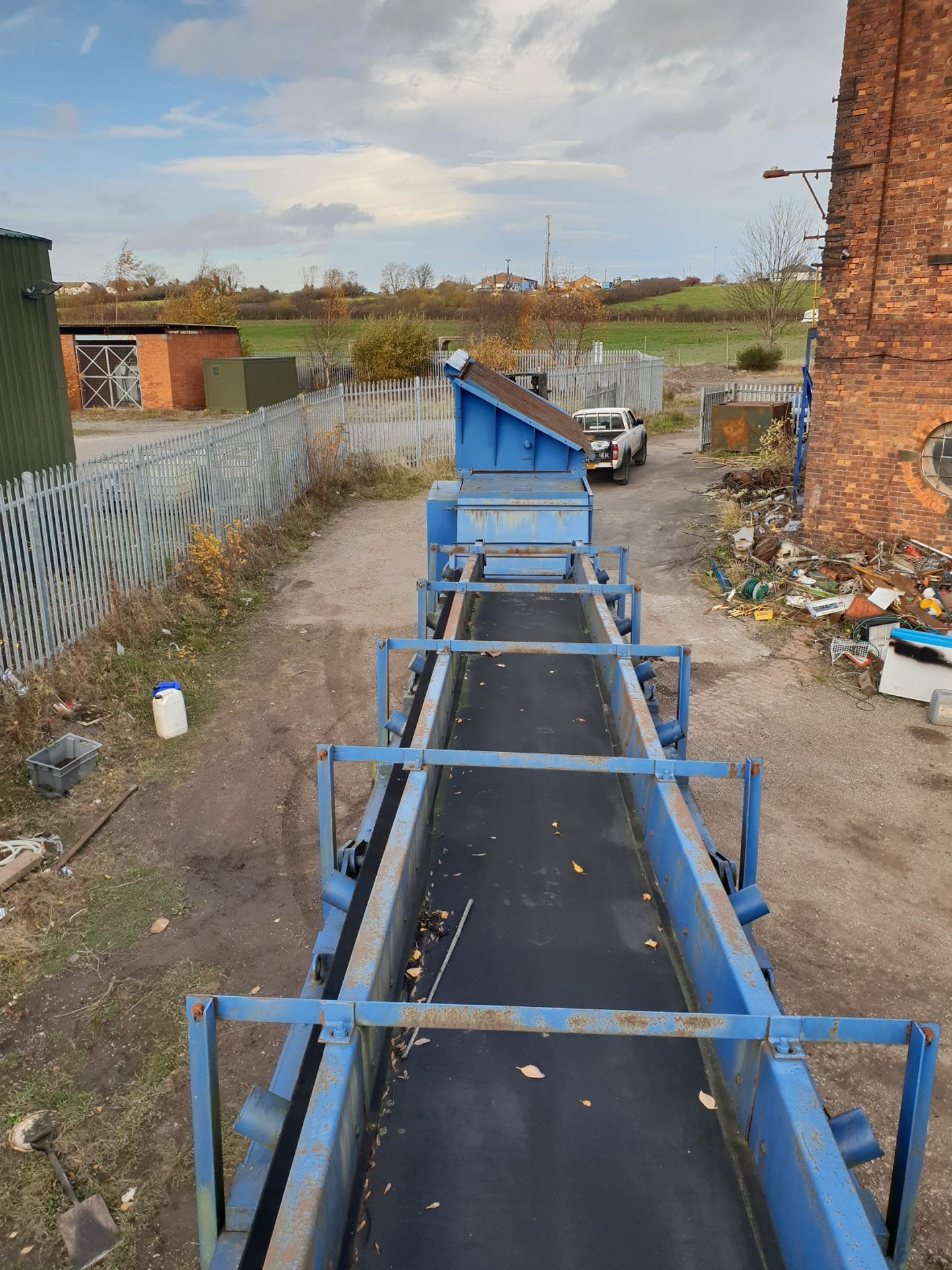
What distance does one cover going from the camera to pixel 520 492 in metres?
8.68

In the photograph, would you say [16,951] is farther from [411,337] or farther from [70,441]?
[411,337]

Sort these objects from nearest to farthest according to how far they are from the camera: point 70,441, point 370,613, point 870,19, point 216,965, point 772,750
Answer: point 216,965
point 772,750
point 870,19
point 370,613
point 70,441

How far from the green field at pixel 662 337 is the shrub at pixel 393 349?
13.8m

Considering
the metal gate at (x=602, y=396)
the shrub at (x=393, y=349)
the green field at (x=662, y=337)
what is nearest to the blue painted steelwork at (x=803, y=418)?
the metal gate at (x=602, y=396)

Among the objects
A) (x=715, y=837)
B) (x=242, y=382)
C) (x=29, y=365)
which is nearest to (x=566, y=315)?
(x=242, y=382)

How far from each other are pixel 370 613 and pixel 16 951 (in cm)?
699

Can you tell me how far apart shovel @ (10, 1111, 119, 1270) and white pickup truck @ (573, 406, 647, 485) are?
689 inches

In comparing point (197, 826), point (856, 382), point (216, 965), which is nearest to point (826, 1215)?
point (216, 965)

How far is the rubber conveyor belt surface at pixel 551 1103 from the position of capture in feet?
8.15

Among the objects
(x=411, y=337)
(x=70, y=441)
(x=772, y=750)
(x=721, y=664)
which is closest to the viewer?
(x=772, y=750)

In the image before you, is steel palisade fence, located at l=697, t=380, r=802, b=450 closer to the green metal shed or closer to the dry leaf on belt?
the green metal shed

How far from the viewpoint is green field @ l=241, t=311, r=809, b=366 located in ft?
174

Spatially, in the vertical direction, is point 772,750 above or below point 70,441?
below

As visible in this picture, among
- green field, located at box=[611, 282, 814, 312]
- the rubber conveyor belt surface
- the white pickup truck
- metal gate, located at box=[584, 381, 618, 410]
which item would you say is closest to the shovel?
the rubber conveyor belt surface
